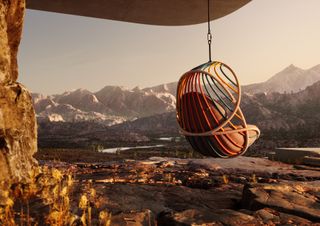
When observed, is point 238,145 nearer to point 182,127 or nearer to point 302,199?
point 182,127

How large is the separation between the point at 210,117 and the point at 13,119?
3158 millimetres

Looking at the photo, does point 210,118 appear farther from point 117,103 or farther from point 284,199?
point 117,103

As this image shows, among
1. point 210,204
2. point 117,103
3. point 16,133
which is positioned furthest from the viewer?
point 117,103

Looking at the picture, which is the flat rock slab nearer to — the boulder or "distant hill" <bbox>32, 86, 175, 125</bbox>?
the boulder

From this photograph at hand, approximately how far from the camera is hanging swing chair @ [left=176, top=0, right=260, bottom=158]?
5480 millimetres

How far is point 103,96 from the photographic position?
184 m

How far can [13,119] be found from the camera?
4.63 meters

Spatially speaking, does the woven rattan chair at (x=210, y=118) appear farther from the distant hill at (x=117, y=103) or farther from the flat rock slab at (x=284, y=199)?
the distant hill at (x=117, y=103)

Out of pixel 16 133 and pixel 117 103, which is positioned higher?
pixel 117 103

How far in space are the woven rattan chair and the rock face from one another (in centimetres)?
267

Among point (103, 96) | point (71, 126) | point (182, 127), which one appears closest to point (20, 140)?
point (182, 127)

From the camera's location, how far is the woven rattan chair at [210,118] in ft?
18.0

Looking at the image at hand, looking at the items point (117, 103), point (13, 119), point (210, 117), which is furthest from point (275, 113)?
point (117, 103)

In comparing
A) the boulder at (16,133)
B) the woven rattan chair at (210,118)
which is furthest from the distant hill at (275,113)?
the boulder at (16,133)
